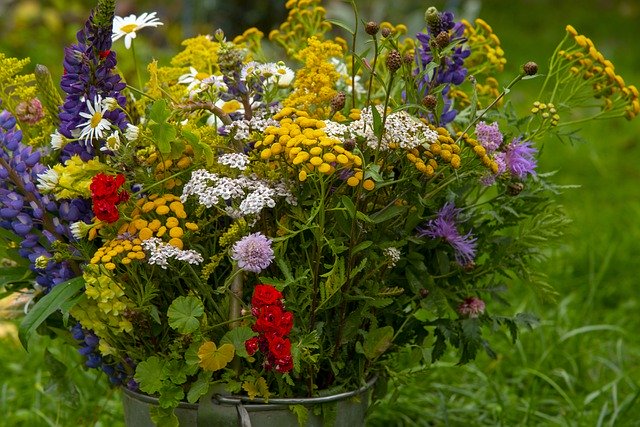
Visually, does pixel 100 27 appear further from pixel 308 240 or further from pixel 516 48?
pixel 516 48

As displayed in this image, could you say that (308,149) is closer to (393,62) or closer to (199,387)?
(393,62)

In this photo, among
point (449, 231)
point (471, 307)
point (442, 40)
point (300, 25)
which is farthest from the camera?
point (300, 25)

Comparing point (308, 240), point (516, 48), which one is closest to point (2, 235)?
point (308, 240)

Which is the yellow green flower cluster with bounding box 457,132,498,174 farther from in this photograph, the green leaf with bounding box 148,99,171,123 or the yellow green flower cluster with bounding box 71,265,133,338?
the yellow green flower cluster with bounding box 71,265,133,338

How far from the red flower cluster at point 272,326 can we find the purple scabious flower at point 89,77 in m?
0.35

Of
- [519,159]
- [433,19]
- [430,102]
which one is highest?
[433,19]

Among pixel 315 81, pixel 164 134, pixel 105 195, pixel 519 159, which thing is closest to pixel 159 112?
pixel 164 134

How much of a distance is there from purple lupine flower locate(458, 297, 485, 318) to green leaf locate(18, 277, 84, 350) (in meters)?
0.64

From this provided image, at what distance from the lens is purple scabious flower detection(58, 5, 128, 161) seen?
4.39ft

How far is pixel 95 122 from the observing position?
134 centimetres

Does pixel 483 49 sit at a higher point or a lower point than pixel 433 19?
lower

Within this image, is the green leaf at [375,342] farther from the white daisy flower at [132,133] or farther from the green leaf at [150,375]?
the white daisy flower at [132,133]

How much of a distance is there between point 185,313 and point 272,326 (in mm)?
128

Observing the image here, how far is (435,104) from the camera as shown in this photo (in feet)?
4.46
